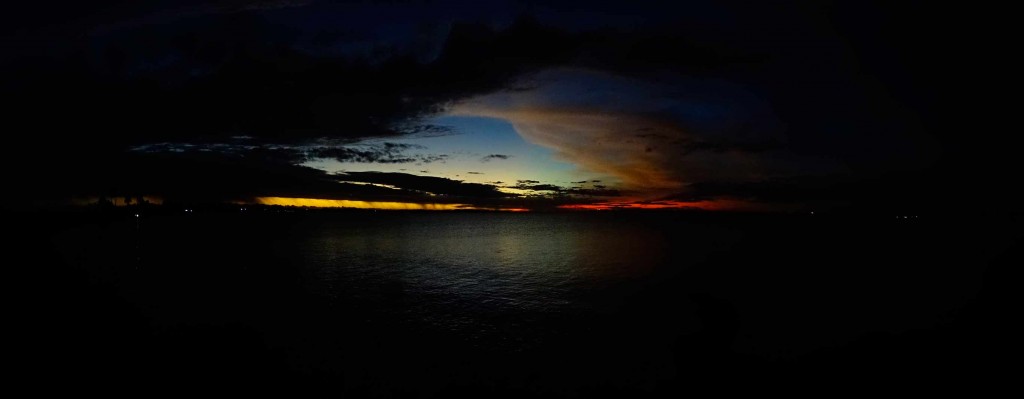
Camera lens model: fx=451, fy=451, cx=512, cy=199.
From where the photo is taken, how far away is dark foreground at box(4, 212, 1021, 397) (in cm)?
1577

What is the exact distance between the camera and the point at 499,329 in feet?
87.9

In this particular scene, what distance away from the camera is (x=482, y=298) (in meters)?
35.7

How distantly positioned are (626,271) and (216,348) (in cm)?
4116

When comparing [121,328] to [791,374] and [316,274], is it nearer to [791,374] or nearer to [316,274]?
[316,274]

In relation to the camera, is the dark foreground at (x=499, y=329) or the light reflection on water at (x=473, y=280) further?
the light reflection on water at (x=473, y=280)

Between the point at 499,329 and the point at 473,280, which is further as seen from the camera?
the point at 473,280

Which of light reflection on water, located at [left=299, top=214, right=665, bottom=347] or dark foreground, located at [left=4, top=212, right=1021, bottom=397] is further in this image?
light reflection on water, located at [left=299, top=214, right=665, bottom=347]

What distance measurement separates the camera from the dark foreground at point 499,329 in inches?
621

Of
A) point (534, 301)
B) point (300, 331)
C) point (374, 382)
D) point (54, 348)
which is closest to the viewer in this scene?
point (54, 348)

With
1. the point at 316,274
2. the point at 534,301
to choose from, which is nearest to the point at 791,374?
the point at 534,301

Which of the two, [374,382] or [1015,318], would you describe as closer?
[1015,318]

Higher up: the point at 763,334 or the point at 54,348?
the point at 54,348

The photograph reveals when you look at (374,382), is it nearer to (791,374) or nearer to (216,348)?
(216,348)

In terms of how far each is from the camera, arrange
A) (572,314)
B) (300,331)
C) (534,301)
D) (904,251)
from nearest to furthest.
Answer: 1. (300,331)
2. (572,314)
3. (534,301)
4. (904,251)
